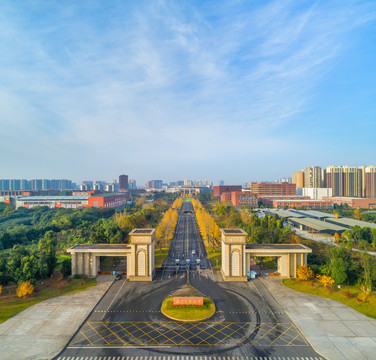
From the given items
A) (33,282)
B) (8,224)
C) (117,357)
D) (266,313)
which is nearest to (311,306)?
(266,313)

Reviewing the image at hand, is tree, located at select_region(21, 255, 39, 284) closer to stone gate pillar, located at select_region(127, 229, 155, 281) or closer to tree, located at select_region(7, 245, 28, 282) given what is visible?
tree, located at select_region(7, 245, 28, 282)

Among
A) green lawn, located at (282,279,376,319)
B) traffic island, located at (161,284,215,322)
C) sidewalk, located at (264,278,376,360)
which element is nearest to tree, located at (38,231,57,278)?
traffic island, located at (161,284,215,322)

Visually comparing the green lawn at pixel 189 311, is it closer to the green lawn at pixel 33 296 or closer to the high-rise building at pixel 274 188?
the green lawn at pixel 33 296

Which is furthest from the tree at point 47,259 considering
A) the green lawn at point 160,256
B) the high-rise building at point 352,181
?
the high-rise building at point 352,181

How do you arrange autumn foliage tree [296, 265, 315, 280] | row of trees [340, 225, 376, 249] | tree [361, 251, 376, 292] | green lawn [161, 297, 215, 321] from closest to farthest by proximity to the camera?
1. green lawn [161, 297, 215, 321]
2. tree [361, 251, 376, 292]
3. autumn foliage tree [296, 265, 315, 280]
4. row of trees [340, 225, 376, 249]

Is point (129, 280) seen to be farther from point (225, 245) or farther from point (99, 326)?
point (225, 245)
